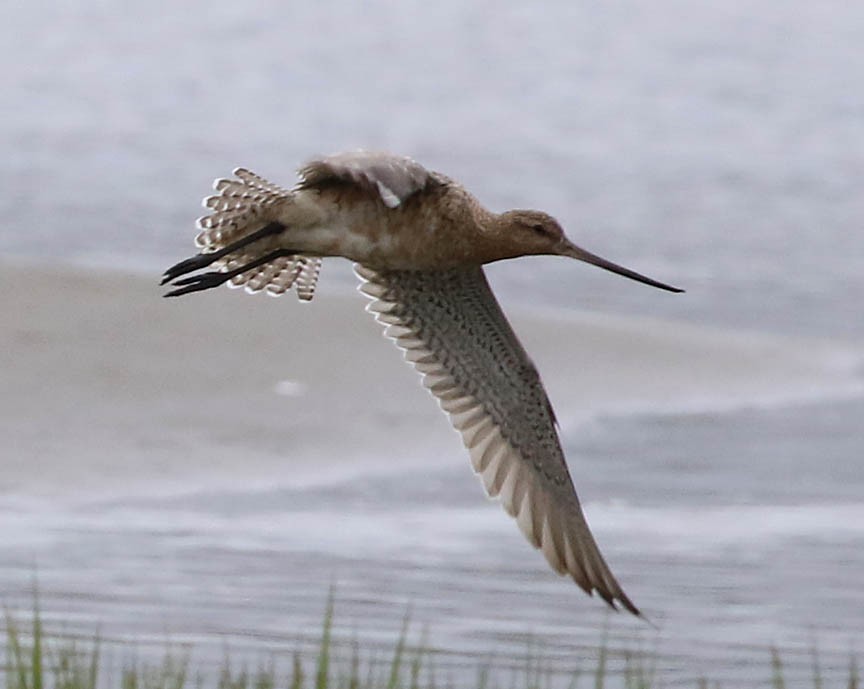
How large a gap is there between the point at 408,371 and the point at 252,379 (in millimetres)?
678

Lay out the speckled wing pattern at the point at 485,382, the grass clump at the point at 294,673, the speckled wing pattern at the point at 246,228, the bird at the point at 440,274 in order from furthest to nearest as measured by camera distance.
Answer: the speckled wing pattern at the point at 485,382 < the speckled wing pattern at the point at 246,228 < the bird at the point at 440,274 < the grass clump at the point at 294,673

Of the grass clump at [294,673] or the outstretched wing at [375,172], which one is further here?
the outstretched wing at [375,172]

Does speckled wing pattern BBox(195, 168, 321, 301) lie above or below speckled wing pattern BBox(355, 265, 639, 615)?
above

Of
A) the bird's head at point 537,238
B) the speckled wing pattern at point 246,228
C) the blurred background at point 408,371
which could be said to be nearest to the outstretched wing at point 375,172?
the speckled wing pattern at point 246,228

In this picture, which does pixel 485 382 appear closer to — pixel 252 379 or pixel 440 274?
pixel 440 274

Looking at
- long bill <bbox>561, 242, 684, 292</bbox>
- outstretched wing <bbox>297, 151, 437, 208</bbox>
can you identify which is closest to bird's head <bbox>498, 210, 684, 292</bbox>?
long bill <bbox>561, 242, 684, 292</bbox>

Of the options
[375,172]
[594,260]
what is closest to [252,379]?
[594,260]

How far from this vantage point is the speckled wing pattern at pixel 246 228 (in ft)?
20.5

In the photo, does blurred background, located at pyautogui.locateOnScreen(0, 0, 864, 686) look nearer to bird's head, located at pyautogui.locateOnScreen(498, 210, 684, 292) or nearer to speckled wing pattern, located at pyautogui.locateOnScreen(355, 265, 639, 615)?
speckled wing pattern, located at pyautogui.locateOnScreen(355, 265, 639, 615)

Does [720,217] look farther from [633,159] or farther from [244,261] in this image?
[244,261]

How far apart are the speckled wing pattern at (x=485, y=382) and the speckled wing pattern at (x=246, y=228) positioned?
317mm

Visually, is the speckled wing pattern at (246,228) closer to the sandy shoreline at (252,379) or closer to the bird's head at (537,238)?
the bird's head at (537,238)

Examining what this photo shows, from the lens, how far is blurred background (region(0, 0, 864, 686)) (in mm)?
7391

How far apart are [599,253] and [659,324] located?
131cm
